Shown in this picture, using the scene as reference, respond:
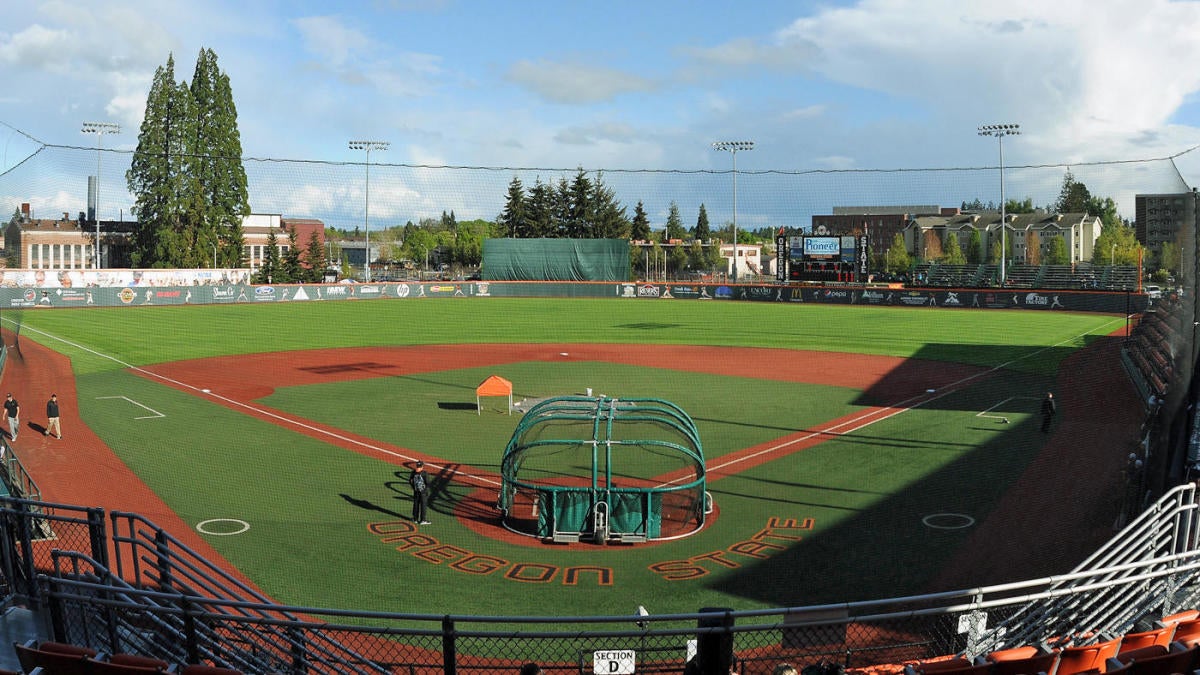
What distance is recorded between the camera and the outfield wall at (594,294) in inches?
2267

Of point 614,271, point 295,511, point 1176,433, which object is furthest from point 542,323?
point 1176,433

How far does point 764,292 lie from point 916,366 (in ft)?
113

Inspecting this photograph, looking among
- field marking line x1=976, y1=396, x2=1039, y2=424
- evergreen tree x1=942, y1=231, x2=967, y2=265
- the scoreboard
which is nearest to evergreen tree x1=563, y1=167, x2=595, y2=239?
the scoreboard

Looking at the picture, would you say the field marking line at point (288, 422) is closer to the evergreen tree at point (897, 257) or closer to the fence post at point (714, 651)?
the fence post at point (714, 651)

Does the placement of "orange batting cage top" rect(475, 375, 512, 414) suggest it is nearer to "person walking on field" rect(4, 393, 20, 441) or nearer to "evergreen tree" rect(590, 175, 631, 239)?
"person walking on field" rect(4, 393, 20, 441)

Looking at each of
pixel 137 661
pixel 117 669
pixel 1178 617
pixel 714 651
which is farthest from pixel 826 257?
pixel 117 669

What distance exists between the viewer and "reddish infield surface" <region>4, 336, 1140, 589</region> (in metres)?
15.8

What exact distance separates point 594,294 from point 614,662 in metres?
67.3

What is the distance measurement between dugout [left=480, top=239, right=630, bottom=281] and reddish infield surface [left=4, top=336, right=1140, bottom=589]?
97.9ft

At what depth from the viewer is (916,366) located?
36.3m

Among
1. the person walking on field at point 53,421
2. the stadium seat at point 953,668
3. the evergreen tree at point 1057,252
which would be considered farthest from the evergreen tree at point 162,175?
the evergreen tree at point 1057,252

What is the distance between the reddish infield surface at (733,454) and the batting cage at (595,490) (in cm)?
70

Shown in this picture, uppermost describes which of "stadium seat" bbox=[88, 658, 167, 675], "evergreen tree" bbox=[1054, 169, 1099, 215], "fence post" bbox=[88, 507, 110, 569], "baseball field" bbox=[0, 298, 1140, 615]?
"evergreen tree" bbox=[1054, 169, 1099, 215]

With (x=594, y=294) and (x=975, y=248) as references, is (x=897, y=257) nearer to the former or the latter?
(x=975, y=248)
